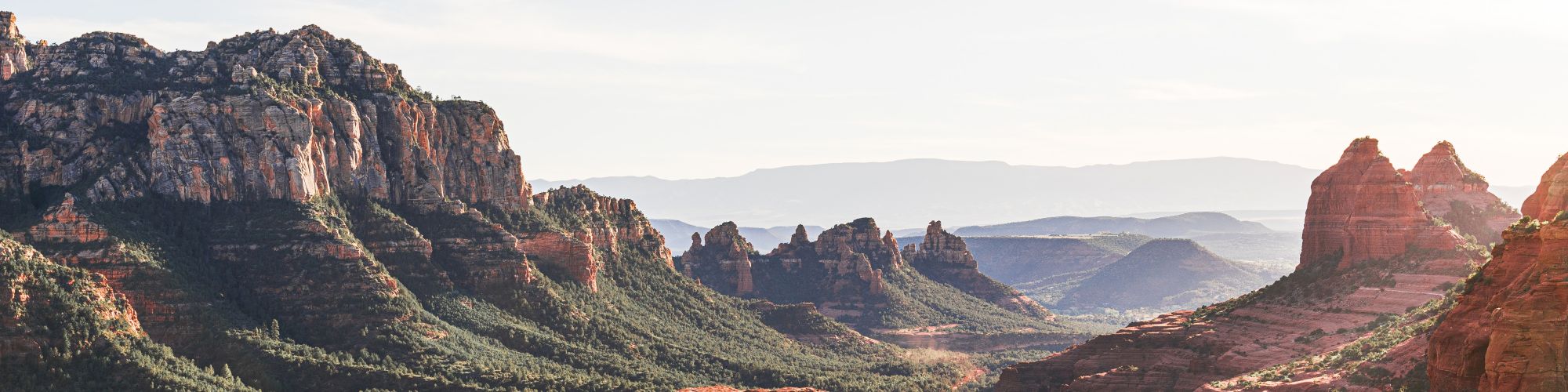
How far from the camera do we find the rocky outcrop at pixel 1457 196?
11006 cm

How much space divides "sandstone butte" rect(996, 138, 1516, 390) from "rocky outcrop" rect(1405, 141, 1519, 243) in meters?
0.15

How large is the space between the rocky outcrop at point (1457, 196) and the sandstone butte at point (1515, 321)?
4323 centimetres

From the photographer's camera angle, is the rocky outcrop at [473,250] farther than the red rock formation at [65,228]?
Yes

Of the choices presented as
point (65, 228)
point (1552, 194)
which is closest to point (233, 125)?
point (65, 228)

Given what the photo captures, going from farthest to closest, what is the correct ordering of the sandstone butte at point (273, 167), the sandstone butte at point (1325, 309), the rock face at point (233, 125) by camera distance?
the rock face at point (233, 125) < the sandstone butte at point (273, 167) < the sandstone butte at point (1325, 309)

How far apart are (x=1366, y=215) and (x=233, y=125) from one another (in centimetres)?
9429

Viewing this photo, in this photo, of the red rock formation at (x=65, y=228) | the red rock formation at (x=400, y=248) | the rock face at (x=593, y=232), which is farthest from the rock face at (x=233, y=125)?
the rock face at (x=593, y=232)

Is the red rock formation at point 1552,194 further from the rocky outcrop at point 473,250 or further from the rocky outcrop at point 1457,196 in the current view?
the rocky outcrop at point 473,250

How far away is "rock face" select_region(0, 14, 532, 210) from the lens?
385 ft

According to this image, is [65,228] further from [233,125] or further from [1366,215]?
[1366,215]

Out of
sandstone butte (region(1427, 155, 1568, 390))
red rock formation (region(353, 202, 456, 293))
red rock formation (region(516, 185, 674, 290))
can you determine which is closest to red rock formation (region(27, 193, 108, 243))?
red rock formation (region(353, 202, 456, 293))

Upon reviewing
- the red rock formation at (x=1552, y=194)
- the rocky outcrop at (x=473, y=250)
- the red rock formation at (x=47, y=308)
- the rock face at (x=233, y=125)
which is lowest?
the red rock formation at (x=47, y=308)

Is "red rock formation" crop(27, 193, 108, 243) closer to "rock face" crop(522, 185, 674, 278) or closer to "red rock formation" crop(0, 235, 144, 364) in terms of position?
"red rock formation" crop(0, 235, 144, 364)

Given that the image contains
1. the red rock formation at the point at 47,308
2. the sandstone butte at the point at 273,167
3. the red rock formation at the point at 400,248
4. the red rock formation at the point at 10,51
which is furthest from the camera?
the red rock formation at the point at 400,248
